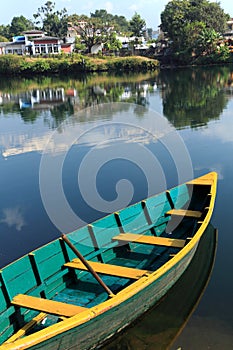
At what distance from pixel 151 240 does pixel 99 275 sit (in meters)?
1.33

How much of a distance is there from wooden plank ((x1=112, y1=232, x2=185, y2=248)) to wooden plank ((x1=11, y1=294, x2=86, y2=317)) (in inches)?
101

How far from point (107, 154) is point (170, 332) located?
11.2 meters

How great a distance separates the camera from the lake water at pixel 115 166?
852 centimetres

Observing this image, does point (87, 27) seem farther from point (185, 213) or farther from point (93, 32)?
point (185, 213)

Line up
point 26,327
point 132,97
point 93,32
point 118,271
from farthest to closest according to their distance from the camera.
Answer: point 93,32, point 132,97, point 118,271, point 26,327

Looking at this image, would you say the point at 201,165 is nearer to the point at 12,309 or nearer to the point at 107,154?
the point at 107,154

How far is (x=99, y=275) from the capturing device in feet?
27.2

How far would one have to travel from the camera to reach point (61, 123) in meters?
25.4

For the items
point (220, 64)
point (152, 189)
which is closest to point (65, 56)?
point (220, 64)

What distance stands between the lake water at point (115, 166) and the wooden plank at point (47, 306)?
1.14 m

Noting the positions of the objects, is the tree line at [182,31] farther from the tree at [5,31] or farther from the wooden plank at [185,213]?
the wooden plank at [185,213]

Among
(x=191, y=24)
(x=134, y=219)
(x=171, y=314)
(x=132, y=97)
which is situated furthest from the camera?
(x=191, y=24)

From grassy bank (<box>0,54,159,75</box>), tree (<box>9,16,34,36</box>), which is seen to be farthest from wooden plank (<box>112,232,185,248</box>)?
tree (<box>9,16,34,36</box>)

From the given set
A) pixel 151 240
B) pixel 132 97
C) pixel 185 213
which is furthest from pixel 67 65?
pixel 151 240
